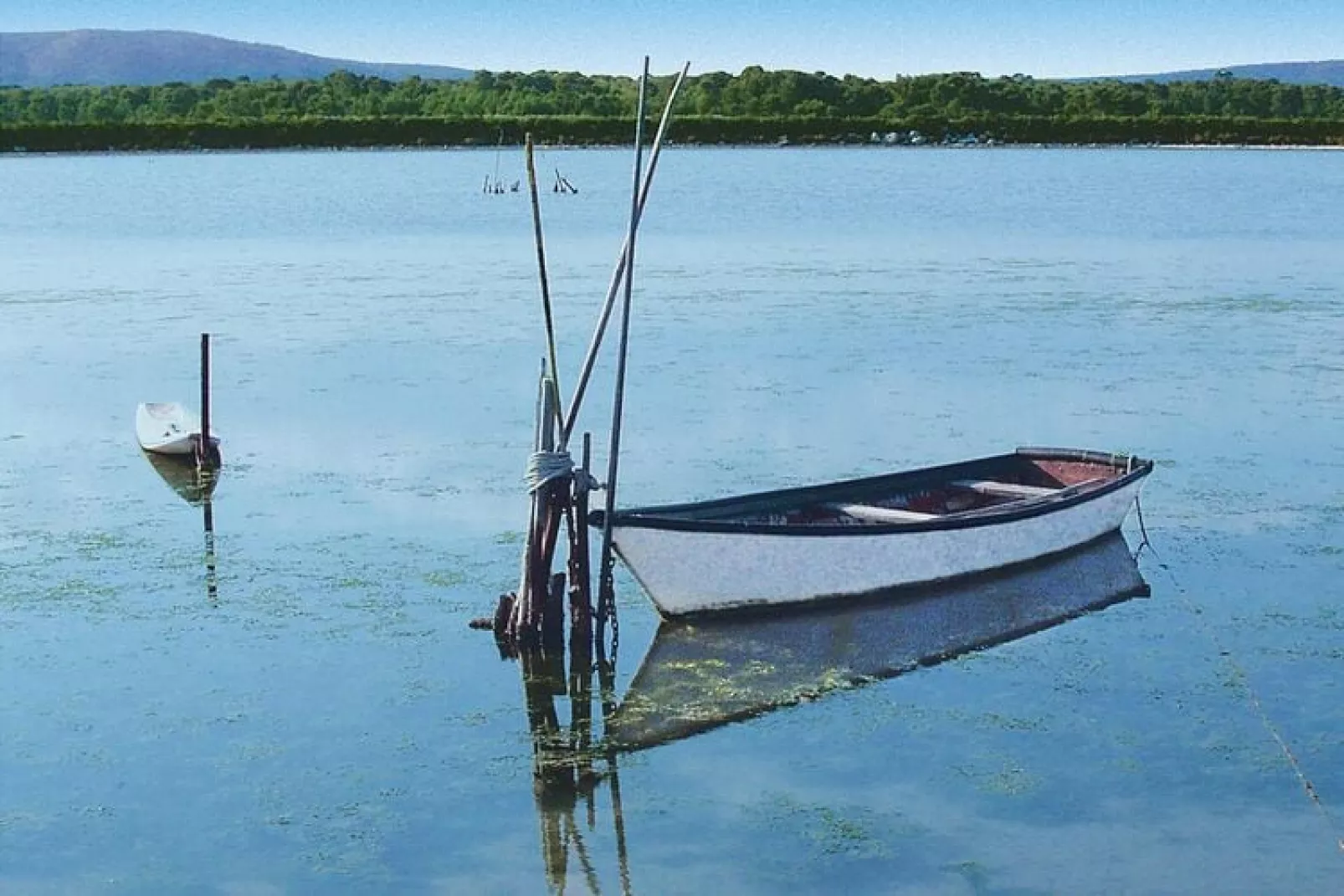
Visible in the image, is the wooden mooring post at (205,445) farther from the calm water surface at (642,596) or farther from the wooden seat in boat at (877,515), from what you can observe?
the wooden seat in boat at (877,515)

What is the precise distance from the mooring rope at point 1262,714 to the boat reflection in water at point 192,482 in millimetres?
8182

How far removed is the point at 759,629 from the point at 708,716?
6.77 ft

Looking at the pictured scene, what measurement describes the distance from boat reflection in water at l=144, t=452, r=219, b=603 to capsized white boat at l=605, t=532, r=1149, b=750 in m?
4.99

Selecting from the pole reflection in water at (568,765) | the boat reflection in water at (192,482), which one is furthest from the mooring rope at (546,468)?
the boat reflection in water at (192,482)

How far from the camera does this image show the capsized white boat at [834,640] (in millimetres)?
12883

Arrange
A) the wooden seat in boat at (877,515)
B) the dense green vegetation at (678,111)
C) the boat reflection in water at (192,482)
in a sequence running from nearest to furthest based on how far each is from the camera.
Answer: the wooden seat in boat at (877,515), the boat reflection in water at (192,482), the dense green vegetation at (678,111)

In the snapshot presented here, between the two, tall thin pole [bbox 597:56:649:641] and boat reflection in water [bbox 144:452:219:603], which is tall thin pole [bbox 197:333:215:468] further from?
tall thin pole [bbox 597:56:649:641]

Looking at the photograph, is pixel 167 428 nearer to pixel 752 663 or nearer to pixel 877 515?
pixel 877 515

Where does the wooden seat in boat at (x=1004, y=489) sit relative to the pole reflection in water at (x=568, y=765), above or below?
above

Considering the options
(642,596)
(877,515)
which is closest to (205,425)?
(642,596)

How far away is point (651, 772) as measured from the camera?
38.3 ft

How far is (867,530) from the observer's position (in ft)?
49.3

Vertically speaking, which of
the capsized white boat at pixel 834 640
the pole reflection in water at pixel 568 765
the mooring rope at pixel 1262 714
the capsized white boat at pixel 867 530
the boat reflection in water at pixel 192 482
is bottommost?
the boat reflection in water at pixel 192 482

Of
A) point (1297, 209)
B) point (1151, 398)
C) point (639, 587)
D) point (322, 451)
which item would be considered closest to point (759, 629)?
point (639, 587)
